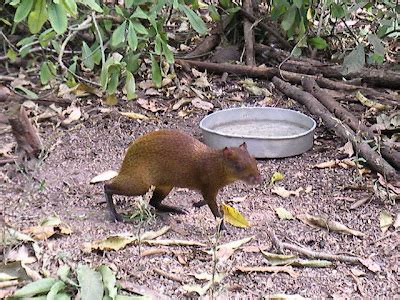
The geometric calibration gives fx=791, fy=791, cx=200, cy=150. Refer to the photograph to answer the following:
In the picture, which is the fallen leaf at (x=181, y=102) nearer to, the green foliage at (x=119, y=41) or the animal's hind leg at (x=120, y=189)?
the green foliage at (x=119, y=41)

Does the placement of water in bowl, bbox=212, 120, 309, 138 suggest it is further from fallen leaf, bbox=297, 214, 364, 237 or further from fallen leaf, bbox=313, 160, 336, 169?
fallen leaf, bbox=297, 214, 364, 237

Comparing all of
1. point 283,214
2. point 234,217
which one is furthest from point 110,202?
point 283,214

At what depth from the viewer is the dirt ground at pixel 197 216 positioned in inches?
128

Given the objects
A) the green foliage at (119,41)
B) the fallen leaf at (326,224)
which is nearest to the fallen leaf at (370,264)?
the fallen leaf at (326,224)

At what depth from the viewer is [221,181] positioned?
12.2 feet

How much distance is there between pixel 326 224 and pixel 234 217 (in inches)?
17.3

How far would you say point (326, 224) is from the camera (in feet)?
12.3

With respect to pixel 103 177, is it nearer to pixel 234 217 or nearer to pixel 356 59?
pixel 234 217

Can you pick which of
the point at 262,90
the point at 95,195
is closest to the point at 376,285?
the point at 95,195

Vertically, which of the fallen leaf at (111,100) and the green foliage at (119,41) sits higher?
the green foliage at (119,41)

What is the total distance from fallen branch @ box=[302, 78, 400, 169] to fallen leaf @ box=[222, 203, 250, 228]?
105cm

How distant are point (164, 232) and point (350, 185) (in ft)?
3.75

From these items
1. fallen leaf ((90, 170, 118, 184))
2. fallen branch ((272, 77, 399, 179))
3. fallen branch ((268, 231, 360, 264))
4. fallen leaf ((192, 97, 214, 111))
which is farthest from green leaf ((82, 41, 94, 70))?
fallen branch ((268, 231, 360, 264))

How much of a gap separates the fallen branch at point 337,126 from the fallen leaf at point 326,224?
0.63 metres
